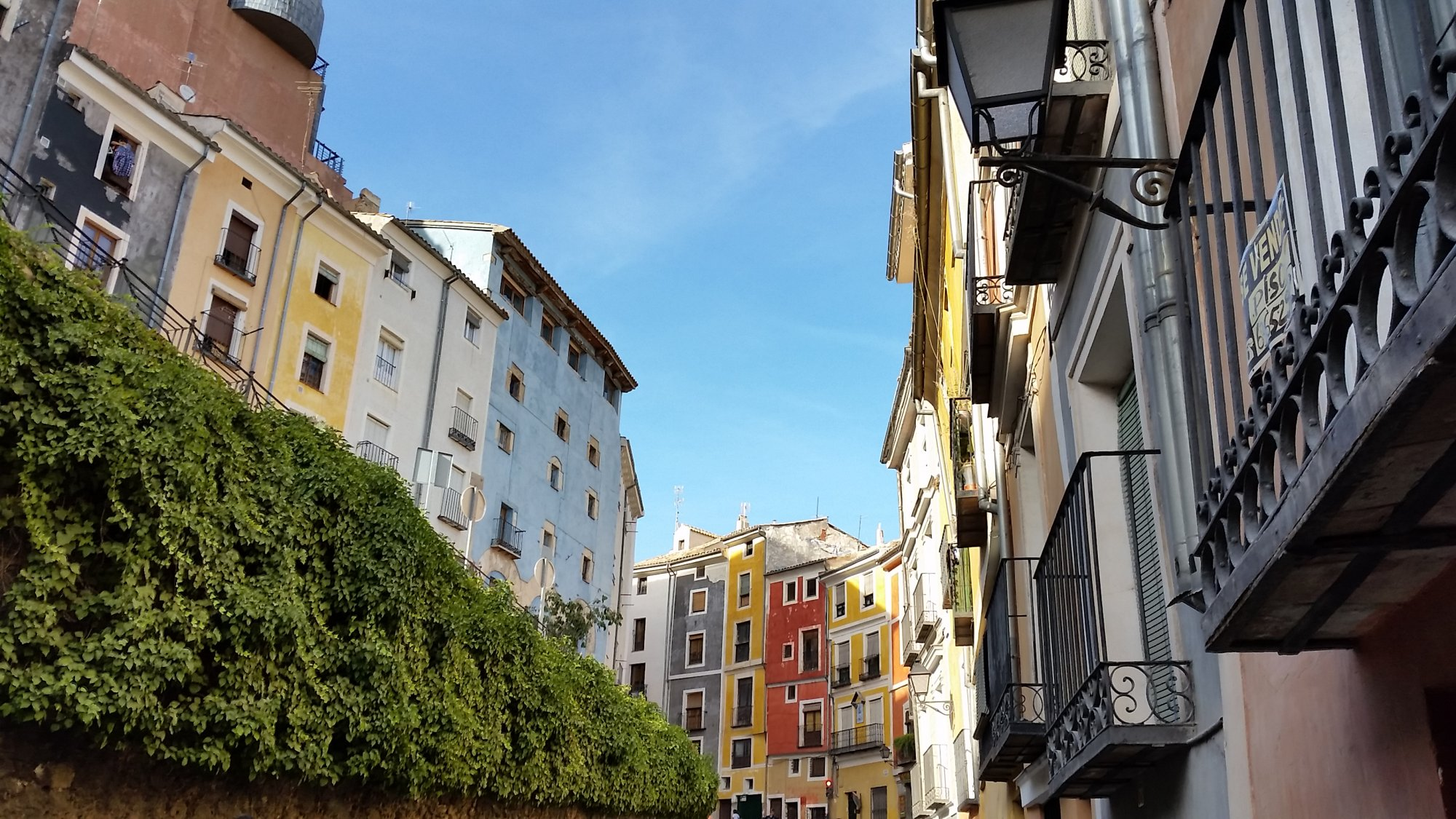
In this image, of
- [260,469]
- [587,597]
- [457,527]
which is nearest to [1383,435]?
[260,469]

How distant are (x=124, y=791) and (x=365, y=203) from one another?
30.5m

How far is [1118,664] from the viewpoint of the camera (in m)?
5.15

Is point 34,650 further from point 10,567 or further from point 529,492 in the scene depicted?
point 529,492

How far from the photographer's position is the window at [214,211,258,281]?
89.7ft

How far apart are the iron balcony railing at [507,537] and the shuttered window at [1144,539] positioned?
28.9 metres

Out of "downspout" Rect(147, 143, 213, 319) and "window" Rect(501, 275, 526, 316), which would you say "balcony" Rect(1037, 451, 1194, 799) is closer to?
"downspout" Rect(147, 143, 213, 319)

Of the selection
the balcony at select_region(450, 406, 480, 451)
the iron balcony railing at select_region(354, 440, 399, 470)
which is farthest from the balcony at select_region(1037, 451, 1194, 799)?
the balcony at select_region(450, 406, 480, 451)

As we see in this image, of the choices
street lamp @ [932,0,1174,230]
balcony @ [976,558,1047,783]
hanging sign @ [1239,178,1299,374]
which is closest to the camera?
hanging sign @ [1239,178,1299,374]

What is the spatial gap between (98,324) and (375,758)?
5300mm

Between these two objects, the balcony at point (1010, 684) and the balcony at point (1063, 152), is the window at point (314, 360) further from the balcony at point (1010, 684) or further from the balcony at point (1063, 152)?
the balcony at point (1063, 152)

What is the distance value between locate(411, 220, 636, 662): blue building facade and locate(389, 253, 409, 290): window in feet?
12.2

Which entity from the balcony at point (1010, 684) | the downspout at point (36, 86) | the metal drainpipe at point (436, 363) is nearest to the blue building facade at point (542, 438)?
the metal drainpipe at point (436, 363)

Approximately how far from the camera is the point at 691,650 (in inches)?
2382

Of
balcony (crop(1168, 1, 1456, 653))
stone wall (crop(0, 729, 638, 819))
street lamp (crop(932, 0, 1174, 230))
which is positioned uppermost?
street lamp (crop(932, 0, 1174, 230))
